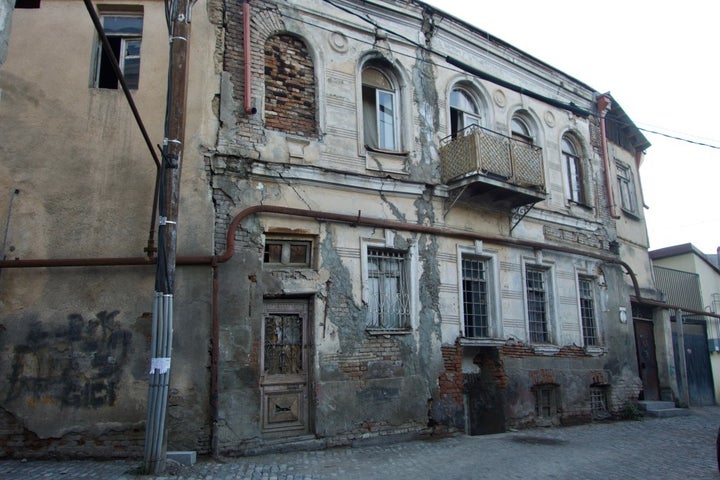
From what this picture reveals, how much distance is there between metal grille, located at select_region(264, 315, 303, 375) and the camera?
8953 mm

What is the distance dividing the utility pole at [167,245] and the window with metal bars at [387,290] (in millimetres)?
4046

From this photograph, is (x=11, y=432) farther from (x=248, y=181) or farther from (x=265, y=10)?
(x=265, y=10)

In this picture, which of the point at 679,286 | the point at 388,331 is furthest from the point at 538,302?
the point at 679,286

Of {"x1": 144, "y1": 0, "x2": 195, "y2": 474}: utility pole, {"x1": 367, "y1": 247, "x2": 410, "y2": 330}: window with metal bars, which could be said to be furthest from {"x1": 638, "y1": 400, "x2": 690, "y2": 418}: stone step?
{"x1": 144, "y1": 0, "x2": 195, "y2": 474}: utility pole

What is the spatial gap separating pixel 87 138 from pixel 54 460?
4.84 m

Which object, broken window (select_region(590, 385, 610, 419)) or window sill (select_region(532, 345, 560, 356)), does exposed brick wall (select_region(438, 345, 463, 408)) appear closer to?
window sill (select_region(532, 345, 560, 356))

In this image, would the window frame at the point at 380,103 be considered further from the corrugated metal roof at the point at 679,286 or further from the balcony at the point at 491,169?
the corrugated metal roof at the point at 679,286

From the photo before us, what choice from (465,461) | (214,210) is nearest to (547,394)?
(465,461)

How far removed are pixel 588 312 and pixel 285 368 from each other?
27.9ft

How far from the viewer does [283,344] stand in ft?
29.8

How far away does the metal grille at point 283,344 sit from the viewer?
8.95 m

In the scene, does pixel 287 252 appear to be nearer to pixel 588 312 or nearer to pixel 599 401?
pixel 588 312

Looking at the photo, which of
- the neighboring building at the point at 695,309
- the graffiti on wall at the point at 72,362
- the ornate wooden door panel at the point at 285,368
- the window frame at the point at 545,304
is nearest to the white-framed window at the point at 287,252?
the ornate wooden door panel at the point at 285,368

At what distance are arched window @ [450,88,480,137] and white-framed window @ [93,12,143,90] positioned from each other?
662 cm
